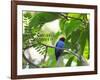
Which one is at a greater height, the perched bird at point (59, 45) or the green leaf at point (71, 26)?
the green leaf at point (71, 26)

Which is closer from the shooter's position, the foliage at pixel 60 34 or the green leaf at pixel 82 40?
the foliage at pixel 60 34

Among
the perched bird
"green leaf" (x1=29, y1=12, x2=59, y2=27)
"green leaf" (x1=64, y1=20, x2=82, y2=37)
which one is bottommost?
the perched bird

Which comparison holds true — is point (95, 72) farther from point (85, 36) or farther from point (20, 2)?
point (20, 2)

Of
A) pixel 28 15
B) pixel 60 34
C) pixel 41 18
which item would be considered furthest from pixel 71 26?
pixel 28 15

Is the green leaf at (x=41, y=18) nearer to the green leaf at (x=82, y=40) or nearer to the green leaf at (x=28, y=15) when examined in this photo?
the green leaf at (x=28, y=15)

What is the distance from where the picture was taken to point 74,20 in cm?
208

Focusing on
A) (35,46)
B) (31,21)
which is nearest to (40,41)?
(35,46)

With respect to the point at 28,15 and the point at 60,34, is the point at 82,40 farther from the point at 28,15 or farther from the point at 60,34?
the point at 28,15

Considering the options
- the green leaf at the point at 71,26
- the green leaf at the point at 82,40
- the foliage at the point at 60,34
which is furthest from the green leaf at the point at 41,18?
the green leaf at the point at 82,40

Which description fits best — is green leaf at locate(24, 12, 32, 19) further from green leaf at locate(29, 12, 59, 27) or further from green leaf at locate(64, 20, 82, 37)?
green leaf at locate(64, 20, 82, 37)

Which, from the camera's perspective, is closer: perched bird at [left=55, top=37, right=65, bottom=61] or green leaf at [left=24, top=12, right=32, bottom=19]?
green leaf at [left=24, top=12, right=32, bottom=19]

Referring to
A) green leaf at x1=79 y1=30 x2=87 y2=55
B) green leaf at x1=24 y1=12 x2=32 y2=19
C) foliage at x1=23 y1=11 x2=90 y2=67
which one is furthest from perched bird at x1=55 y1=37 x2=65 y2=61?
green leaf at x1=24 y1=12 x2=32 y2=19

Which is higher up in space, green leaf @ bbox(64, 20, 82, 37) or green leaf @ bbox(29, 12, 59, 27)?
green leaf @ bbox(29, 12, 59, 27)

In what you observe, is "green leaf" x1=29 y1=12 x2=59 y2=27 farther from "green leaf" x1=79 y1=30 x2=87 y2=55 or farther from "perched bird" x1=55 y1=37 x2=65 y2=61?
"green leaf" x1=79 y1=30 x2=87 y2=55
